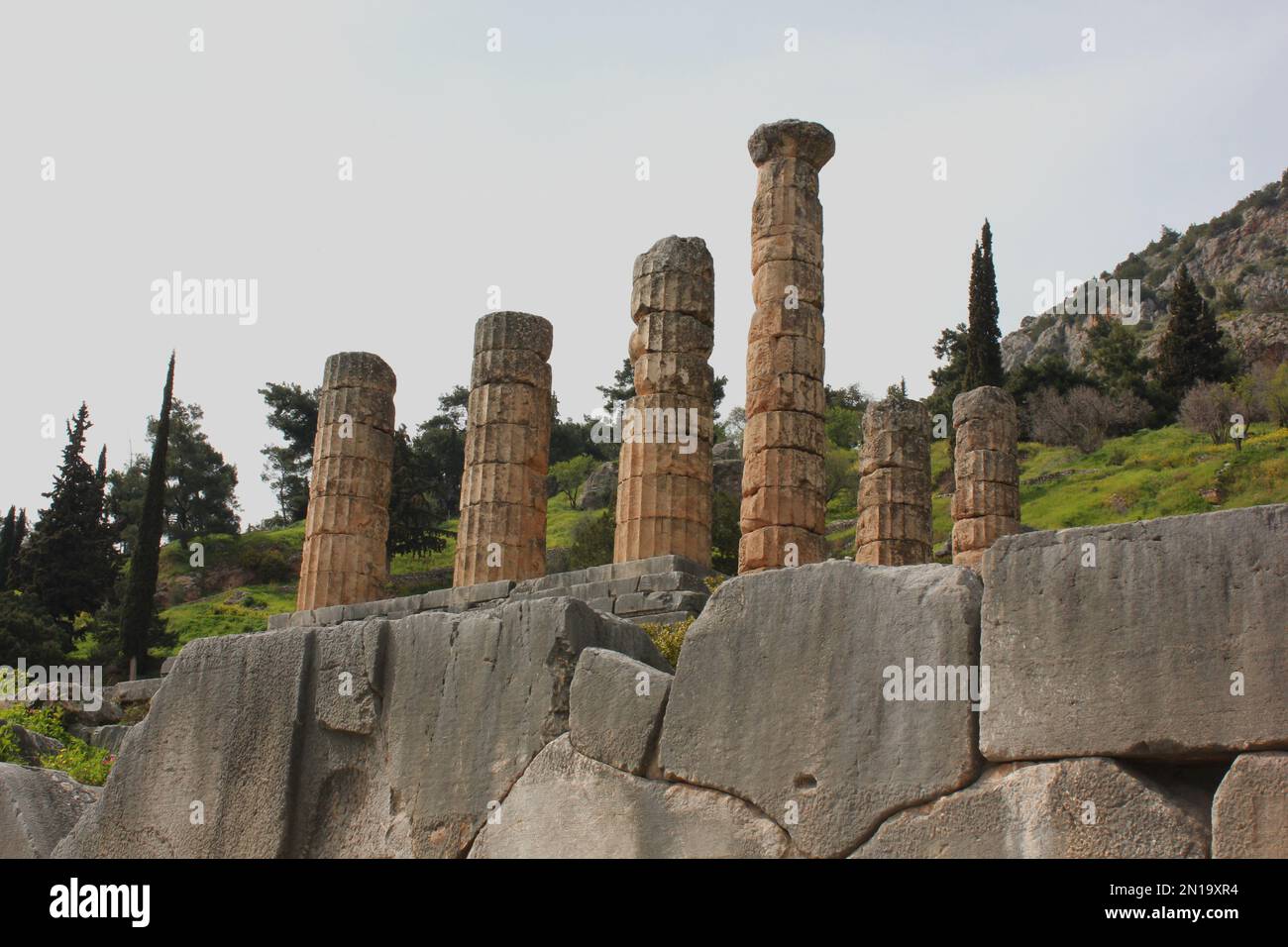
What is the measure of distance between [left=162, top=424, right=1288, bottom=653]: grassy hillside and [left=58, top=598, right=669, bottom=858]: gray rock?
29.9 m

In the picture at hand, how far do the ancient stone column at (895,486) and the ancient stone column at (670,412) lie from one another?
514 centimetres

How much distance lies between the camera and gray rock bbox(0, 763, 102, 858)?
702cm

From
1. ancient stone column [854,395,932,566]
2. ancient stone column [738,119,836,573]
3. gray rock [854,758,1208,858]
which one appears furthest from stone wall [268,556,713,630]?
ancient stone column [854,395,932,566]

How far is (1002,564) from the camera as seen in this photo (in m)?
4.99

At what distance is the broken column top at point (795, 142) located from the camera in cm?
1980

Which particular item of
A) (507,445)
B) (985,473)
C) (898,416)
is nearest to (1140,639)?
(507,445)

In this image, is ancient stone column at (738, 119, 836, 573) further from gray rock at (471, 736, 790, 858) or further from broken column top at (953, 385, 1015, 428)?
gray rock at (471, 736, 790, 858)

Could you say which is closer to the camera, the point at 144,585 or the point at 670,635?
the point at 670,635

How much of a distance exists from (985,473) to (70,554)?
26.1m

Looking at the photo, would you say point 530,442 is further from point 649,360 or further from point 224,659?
point 224,659

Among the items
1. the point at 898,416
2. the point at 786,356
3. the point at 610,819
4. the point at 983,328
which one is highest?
the point at 983,328

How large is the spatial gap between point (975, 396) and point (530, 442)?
27.8 feet

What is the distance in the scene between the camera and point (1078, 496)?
3872 centimetres

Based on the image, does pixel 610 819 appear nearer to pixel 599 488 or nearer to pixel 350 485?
pixel 350 485
